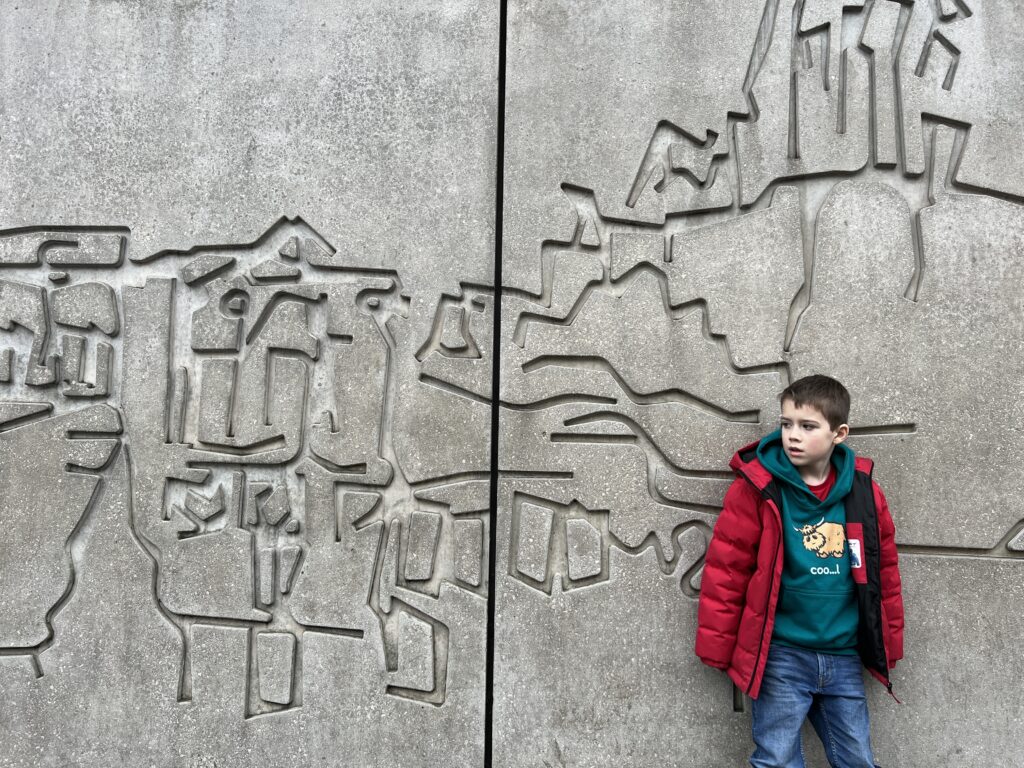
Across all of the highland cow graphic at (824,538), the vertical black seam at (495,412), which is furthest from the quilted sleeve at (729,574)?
the vertical black seam at (495,412)

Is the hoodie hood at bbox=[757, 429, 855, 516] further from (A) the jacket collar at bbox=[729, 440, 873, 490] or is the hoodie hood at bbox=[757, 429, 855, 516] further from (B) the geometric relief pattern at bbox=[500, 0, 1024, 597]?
(B) the geometric relief pattern at bbox=[500, 0, 1024, 597]

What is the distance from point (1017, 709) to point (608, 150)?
82.1 inches

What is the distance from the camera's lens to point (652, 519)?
93.1 inches

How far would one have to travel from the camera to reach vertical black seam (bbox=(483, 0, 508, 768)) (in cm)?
238

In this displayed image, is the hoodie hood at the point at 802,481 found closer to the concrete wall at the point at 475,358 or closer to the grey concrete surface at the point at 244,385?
the concrete wall at the point at 475,358

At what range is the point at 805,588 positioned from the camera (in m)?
2.00

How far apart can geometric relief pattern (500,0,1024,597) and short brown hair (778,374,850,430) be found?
0.32m

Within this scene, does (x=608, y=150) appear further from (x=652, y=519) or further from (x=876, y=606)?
(x=876, y=606)

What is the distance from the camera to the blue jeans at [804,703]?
202cm

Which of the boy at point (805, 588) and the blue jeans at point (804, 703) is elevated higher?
the boy at point (805, 588)

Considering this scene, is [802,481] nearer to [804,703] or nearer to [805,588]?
[805,588]

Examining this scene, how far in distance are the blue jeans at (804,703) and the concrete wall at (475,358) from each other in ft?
0.88

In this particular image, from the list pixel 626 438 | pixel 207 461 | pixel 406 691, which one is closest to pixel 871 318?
pixel 626 438

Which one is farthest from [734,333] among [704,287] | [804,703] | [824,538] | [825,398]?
[804,703]
